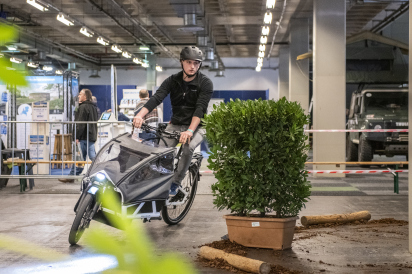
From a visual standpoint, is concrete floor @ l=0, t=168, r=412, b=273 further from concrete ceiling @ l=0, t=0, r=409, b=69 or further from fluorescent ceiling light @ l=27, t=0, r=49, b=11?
concrete ceiling @ l=0, t=0, r=409, b=69

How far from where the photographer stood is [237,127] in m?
A: 4.79

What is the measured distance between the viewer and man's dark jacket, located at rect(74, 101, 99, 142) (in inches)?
419

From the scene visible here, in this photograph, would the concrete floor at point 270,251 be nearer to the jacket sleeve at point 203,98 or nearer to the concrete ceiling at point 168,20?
the jacket sleeve at point 203,98

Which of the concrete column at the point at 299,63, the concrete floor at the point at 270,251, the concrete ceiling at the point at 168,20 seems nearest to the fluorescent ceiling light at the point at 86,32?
the concrete ceiling at the point at 168,20

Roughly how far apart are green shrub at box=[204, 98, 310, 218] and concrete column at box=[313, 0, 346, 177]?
8.92 m

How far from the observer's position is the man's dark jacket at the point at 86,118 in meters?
10.6

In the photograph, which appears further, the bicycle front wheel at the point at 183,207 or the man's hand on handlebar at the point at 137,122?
the bicycle front wheel at the point at 183,207

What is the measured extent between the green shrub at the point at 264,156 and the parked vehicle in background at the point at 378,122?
10.3 metres

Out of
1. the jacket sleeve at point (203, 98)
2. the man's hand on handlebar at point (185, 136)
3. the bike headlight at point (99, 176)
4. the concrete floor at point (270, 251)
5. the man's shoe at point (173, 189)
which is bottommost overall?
the concrete floor at point (270, 251)

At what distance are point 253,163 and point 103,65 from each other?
36380mm

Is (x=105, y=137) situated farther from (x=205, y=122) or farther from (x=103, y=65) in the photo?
(x=103, y=65)

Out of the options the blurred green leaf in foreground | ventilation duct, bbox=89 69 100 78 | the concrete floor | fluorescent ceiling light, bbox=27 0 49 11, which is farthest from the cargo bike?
ventilation duct, bbox=89 69 100 78

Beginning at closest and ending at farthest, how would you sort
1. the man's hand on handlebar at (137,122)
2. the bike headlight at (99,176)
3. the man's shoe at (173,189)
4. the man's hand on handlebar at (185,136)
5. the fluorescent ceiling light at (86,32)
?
1. the bike headlight at (99,176)
2. the man's hand on handlebar at (137,122)
3. the man's hand on handlebar at (185,136)
4. the man's shoe at (173,189)
5. the fluorescent ceiling light at (86,32)

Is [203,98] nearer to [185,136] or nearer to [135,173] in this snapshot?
[185,136]
